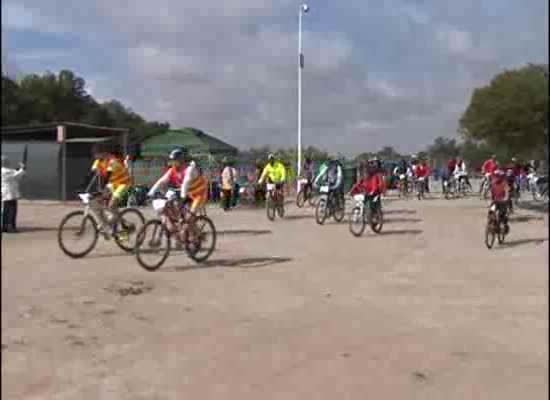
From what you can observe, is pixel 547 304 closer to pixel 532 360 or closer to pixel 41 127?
pixel 532 360

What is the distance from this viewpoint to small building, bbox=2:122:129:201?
123 centimetres

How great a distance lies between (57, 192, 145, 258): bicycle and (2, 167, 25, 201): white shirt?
0.40 feet

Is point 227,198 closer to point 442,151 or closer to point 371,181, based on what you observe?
point 442,151

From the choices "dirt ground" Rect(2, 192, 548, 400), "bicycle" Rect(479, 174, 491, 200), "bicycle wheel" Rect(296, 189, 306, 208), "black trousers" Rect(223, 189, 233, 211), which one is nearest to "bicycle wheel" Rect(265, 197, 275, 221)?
"dirt ground" Rect(2, 192, 548, 400)

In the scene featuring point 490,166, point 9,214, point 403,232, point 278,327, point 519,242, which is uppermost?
point 490,166

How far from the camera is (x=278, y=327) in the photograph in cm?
250

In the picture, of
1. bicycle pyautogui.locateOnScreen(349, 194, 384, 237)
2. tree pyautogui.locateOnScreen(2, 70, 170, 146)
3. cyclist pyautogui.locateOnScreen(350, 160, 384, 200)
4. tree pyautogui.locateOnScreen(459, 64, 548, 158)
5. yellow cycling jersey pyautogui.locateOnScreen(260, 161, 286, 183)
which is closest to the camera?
tree pyautogui.locateOnScreen(2, 70, 170, 146)

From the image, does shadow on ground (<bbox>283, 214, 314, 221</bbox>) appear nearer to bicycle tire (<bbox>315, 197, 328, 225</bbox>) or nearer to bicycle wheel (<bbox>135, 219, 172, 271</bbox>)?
bicycle tire (<bbox>315, 197, 328, 225</bbox>)

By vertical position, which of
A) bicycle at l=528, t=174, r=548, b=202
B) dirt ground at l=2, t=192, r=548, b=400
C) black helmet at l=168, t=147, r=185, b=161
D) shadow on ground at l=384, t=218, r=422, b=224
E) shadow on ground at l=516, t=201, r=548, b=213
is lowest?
dirt ground at l=2, t=192, r=548, b=400

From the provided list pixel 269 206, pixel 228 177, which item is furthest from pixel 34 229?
pixel 269 206

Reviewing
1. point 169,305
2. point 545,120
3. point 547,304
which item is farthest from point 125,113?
point 169,305

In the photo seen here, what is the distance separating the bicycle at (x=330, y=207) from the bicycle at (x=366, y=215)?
0.40 meters

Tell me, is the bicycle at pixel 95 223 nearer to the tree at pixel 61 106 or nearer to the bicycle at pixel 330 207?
the tree at pixel 61 106

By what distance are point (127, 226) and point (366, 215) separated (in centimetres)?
391
